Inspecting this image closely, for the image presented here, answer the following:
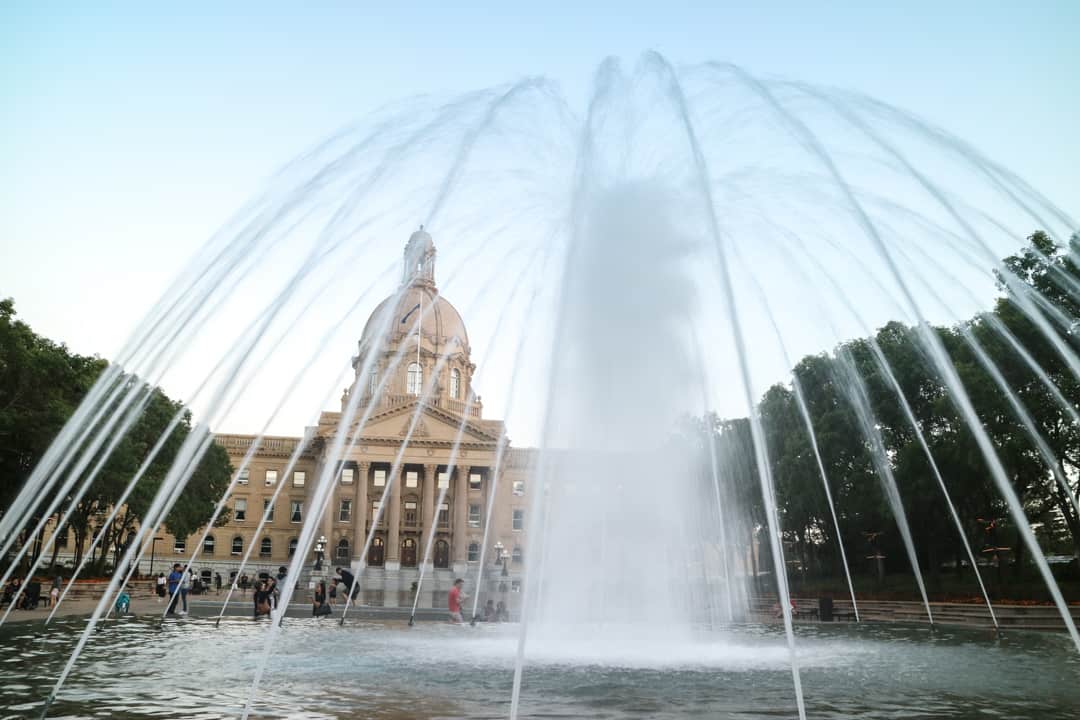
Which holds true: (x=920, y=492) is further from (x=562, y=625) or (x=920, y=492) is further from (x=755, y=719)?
(x=755, y=719)

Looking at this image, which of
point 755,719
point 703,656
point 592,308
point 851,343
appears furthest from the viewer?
point 851,343

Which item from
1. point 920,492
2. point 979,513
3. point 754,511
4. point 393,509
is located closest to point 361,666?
point 920,492

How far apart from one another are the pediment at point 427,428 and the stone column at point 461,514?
3.62 metres

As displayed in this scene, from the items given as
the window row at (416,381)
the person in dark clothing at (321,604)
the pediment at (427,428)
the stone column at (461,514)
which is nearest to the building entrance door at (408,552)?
the stone column at (461,514)

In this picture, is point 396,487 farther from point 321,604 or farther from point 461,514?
point 321,604

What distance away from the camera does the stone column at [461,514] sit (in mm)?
87594

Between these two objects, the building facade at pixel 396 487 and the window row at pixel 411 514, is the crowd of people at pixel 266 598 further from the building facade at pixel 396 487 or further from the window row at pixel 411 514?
the window row at pixel 411 514

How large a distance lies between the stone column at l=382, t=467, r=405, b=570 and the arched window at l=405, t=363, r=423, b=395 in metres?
9.56

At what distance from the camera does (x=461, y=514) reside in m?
91.2

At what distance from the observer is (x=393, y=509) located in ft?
298

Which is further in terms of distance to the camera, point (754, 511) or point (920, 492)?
point (754, 511)

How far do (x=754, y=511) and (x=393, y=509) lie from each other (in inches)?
1760

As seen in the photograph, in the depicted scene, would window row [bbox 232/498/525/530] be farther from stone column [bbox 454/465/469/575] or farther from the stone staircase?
the stone staircase

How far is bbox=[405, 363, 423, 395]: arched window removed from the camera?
323 feet
